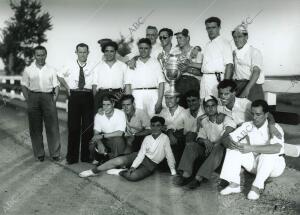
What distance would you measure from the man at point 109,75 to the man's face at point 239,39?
1.67 m

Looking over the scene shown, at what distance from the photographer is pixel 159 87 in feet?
19.5

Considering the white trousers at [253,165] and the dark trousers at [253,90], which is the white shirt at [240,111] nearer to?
the dark trousers at [253,90]

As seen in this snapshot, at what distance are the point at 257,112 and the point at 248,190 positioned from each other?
89 cm

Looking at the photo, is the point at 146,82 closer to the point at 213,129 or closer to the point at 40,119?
the point at 213,129

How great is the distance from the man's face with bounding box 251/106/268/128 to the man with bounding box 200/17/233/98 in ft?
3.27

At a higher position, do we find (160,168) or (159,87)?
(159,87)

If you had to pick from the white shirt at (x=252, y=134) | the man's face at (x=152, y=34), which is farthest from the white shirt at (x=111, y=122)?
the white shirt at (x=252, y=134)

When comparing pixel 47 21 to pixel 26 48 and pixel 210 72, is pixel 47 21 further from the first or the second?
pixel 210 72

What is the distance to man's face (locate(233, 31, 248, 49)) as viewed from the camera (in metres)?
5.32

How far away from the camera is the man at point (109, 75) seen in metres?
5.92

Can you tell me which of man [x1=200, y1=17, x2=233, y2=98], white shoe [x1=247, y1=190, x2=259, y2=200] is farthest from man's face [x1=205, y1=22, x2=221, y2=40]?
white shoe [x1=247, y1=190, x2=259, y2=200]

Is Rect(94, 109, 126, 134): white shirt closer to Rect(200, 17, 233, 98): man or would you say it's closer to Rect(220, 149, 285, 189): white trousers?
Rect(200, 17, 233, 98): man

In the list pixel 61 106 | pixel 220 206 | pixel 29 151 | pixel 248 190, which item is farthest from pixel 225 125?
pixel 61 106

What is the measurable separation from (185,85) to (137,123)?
3.03 ft
